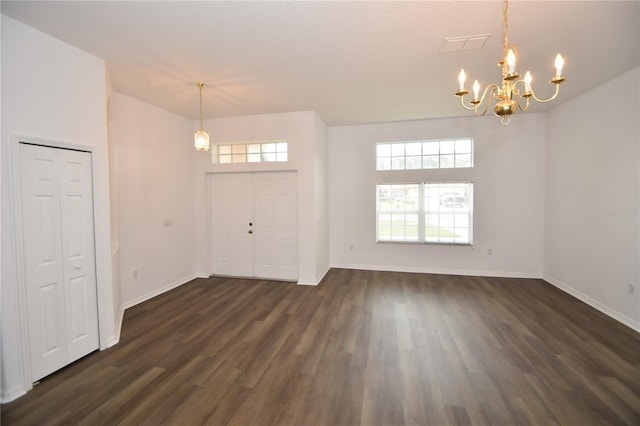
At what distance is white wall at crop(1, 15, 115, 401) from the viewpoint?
2.16 m

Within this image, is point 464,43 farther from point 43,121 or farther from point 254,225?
point 254,225

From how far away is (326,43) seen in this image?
2637 mm

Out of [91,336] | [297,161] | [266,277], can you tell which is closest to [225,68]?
[297,161]

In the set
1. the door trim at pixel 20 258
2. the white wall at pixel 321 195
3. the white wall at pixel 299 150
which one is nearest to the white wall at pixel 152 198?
the white wall at pixel 299 150

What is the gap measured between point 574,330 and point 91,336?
5.37 metres

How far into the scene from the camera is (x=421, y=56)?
2.91m

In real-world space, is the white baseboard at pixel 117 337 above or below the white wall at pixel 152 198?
below

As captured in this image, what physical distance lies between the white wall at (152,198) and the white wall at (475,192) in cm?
306

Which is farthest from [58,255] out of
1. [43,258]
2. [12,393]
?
[12,393]

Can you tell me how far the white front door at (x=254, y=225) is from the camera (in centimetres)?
516

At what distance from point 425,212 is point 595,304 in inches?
109

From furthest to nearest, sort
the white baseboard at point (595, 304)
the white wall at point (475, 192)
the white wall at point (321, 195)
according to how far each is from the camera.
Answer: the white wall at point (475, 192) → the white wall at point (321, 195) → the white baseboard at point (595, 304)

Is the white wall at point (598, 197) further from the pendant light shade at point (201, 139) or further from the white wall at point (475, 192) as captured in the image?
the pendant light shade at point (201, 139)

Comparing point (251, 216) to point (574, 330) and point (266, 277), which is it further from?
point (574, 330)
